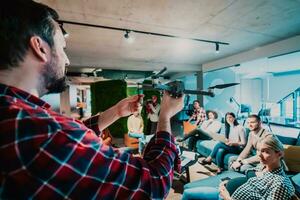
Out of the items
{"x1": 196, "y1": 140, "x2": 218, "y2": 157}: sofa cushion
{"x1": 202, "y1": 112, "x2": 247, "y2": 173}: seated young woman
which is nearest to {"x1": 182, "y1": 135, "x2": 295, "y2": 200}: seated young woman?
{"x1": 202, "y1": 112, "x2": 247, "y2": 173}: seated young woman

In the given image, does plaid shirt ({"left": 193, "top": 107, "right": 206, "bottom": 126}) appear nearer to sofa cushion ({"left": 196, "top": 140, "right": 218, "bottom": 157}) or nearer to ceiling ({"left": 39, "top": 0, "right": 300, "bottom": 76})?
sofa cushion ({"left": 196, "top": 140, "right": 218, "bottom": 157})

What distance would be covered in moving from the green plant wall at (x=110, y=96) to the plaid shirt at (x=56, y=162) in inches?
298

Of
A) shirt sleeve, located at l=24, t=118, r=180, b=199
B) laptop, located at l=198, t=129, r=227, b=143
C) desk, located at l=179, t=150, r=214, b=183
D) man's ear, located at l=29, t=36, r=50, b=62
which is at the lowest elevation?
desk, located at l=179, t=150, r=214, b=183

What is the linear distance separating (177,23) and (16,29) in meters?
3.04

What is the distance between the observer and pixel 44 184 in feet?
1.41

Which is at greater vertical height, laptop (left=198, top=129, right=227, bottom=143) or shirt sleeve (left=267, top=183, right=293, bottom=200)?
shirt sleeve (left=267, top=183, right=293, bottom=200)

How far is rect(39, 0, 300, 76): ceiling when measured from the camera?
2.60 meters

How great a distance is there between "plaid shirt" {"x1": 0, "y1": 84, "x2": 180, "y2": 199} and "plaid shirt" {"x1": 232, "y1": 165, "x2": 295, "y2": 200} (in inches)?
63.2

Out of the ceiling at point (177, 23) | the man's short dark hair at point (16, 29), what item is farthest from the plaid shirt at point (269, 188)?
the ceiling at point (177, 23)

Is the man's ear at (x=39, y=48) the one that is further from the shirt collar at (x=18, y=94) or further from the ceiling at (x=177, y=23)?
the ceiling at (x=177, y=23)

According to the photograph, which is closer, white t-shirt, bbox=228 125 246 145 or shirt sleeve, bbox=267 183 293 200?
shirt sleeve, bbox=267 183 293 200

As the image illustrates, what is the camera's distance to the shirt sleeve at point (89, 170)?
17.0 inches

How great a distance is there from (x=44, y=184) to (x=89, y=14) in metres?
2.86

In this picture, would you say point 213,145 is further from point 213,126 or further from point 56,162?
point 56,162
